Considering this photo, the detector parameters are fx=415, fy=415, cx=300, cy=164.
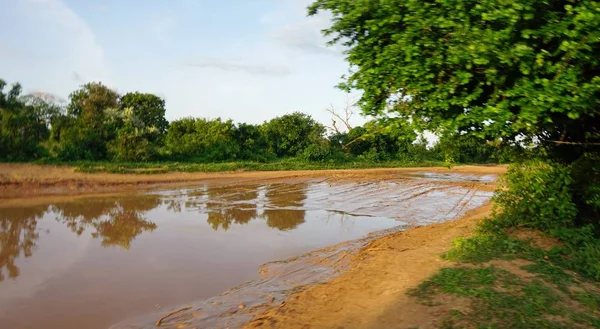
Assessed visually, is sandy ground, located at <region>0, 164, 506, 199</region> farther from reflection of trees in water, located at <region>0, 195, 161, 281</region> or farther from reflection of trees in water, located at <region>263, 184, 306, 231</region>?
reflection of trees in water, located at <region>263, 184, 306, 231</region>

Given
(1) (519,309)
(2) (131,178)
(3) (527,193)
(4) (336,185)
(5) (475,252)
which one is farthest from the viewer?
(4) (336,185)

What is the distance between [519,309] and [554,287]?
1.09 m

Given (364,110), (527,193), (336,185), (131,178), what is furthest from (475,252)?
(131,178)

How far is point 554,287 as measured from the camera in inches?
213

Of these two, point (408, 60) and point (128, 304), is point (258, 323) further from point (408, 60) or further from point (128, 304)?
point (408, 60)

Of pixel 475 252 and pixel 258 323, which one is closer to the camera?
pixel 258 323

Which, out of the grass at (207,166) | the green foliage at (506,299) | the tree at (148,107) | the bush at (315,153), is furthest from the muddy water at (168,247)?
the tree at (148,107)

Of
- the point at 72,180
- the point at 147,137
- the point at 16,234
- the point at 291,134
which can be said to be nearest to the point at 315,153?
the point at 291,134

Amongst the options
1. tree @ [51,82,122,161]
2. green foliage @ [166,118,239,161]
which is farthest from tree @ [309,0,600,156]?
green foliage @ [166,118,239,161]

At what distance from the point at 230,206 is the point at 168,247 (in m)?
6.31

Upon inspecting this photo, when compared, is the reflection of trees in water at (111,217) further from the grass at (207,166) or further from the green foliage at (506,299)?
the green foliage at (506,299)

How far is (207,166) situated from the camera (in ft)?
95.3

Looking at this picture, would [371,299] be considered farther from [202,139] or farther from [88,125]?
[202,139]

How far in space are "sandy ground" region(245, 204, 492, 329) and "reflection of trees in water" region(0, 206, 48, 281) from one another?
553 cm
